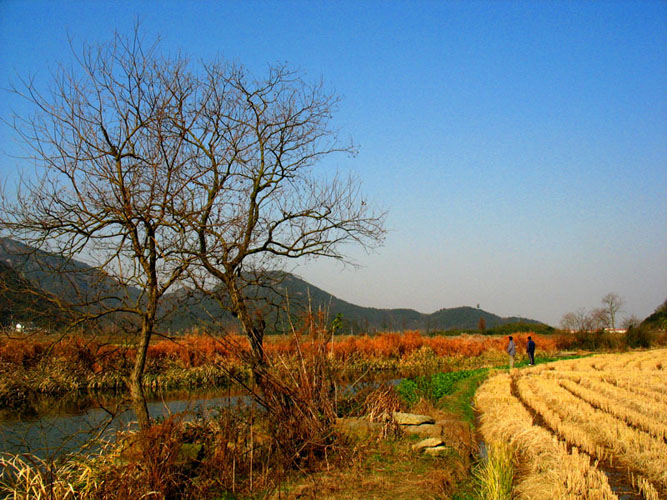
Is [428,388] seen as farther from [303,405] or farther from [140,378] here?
[140,378]

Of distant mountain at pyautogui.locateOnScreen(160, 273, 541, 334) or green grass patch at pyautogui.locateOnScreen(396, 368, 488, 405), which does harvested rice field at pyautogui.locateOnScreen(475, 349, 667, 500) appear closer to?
green grass patch at pyautogui.locateOnScreen(396, 368, 488, 405)

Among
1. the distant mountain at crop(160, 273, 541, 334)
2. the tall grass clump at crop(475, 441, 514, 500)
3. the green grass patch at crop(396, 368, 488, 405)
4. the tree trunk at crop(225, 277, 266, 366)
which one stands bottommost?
the tall grass clump at crop(475, 441, 514, 500)

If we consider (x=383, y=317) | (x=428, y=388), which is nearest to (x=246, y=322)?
(x=428, y=388)

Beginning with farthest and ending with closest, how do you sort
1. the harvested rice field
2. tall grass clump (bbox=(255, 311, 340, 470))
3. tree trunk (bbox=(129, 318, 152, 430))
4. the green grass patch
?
the green grass patch < tree trunk (bbox=(129, 318, 152, 430)) < tall grass clump (bbox=(255, 311, 340, 470)) < the harvested rice field

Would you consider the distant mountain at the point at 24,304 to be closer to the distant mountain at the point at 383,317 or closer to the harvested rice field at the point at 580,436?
the distant mountain at the point at 383,317

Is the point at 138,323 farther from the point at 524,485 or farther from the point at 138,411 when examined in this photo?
the point at 524,485

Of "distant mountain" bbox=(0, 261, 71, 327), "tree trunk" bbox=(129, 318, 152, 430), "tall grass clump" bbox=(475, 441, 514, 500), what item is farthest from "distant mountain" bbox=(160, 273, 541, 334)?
"tall grass clump" bbox=(475, 441, 514, 500)

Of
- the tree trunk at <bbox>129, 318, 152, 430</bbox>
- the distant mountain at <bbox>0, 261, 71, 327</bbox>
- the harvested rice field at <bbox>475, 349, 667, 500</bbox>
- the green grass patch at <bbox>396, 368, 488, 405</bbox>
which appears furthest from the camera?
the green grass patch at <bbox>396, 368, 488, 405</bbox>

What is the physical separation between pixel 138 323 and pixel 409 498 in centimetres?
484

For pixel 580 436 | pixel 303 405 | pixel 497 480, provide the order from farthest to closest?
1. pixel 580 436
2. pixel 303 405
3. pixel 497 480

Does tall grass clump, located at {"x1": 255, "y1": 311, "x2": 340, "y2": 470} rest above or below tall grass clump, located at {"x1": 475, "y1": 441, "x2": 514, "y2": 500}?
above

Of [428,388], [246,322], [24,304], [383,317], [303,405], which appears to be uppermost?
[383,317]

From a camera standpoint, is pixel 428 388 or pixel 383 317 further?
pixel 383 317

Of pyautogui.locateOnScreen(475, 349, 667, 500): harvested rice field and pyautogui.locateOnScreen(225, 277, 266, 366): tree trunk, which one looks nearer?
pyautogui.locateOnScreen(475, 349, 667, 500): harvested rice field
